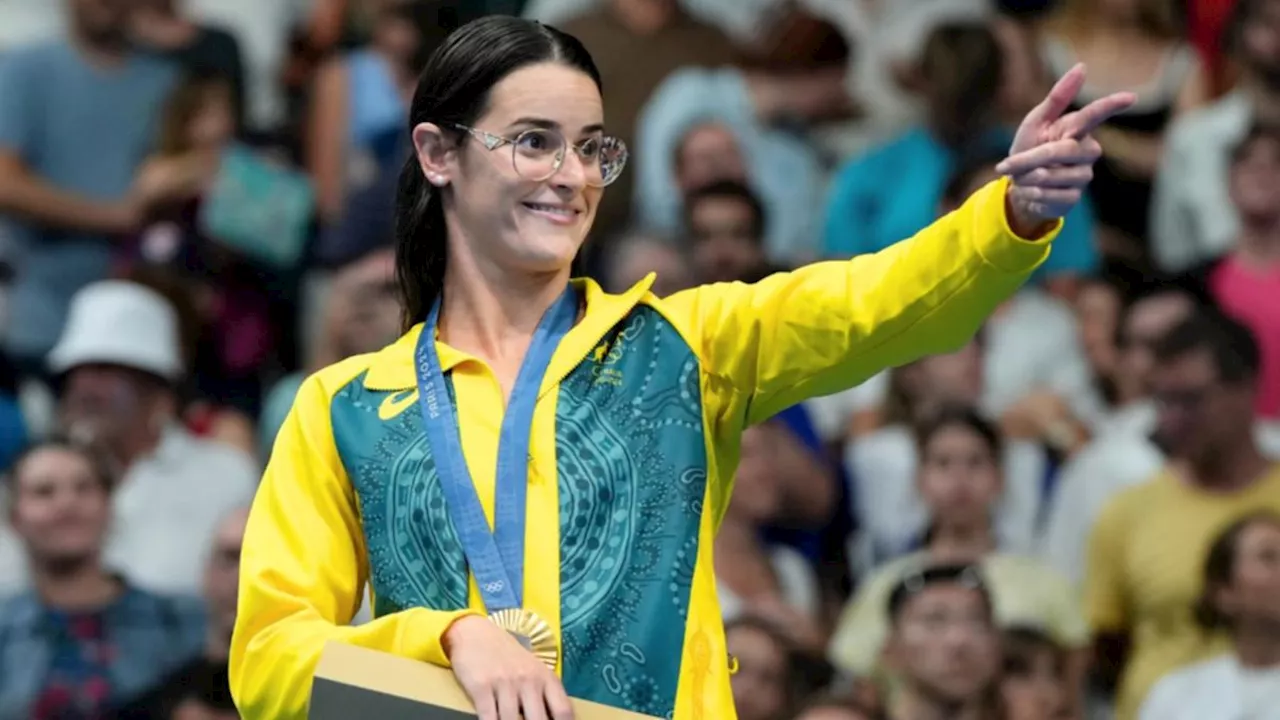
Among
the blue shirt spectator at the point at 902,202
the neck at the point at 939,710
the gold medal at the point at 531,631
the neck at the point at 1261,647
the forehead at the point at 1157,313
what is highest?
the blue shirt spectator at the point at 902,202

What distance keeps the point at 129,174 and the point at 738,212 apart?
2.25 metres

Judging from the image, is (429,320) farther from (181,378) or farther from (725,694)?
(181,378)

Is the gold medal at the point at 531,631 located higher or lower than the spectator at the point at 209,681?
higher

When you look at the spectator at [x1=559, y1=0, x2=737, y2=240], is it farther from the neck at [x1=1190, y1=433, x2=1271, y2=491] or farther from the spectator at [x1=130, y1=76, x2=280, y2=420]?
the neck at [x1=1190, y1=433, x2=1271, y2=491]

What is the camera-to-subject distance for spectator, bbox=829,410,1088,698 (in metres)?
7.70

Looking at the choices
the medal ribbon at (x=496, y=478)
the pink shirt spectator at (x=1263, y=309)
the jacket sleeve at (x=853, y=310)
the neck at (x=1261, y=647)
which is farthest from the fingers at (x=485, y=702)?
the pink shirt spectator at (x=1263, y=309)

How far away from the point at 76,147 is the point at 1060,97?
6425 millimetres

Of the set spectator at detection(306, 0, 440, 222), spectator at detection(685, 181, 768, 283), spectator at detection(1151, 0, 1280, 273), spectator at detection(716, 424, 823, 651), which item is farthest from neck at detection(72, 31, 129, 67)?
spectator at detection(1151, 0, 1280, 273)

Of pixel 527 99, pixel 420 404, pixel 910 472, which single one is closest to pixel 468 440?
pixel 420 404

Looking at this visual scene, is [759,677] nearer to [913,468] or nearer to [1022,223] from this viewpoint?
[913,468]

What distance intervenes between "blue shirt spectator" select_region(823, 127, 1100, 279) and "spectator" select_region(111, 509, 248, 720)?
99.4 inches

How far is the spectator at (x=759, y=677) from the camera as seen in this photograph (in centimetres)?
732

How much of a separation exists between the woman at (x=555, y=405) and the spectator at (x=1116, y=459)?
13.5ft

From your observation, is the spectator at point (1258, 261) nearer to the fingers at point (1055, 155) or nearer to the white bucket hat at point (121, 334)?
the white bucket hat at point (121, 334)
